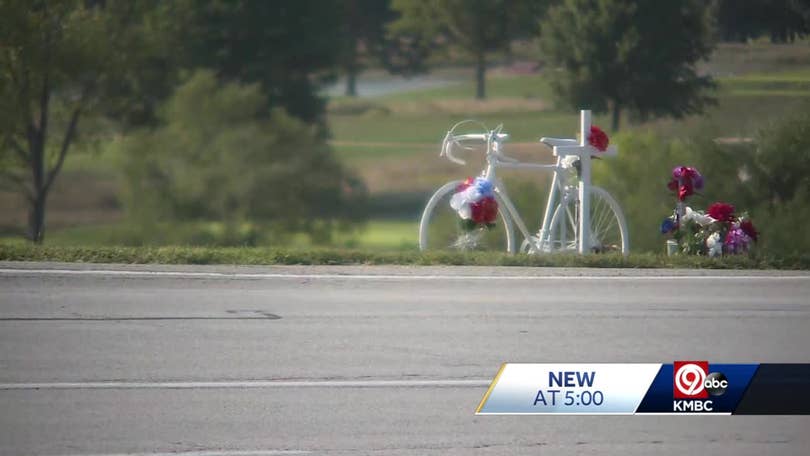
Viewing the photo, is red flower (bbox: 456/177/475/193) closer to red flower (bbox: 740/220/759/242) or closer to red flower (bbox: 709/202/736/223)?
red flower (bbox: 709/202/736/223)

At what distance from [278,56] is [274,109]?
2399 mm

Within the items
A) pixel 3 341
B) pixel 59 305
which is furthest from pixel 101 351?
pixel 59 305

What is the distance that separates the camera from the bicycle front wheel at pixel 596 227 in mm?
12789

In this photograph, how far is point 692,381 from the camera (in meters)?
6.06

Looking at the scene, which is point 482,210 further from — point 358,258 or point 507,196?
point 358,258

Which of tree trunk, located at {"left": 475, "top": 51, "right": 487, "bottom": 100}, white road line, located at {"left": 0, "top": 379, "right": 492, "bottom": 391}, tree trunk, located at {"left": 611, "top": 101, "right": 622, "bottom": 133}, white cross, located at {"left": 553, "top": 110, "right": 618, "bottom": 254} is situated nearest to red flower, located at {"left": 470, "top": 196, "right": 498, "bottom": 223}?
white cross, located at {"left": 553, "top": 110, "right": 618, "bottom": 254}

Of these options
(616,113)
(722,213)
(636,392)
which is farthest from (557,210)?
(616,113)

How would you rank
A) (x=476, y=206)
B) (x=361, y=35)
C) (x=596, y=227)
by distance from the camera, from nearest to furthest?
(x=476, y=206) → (x=596, y=227) → (x=361, y=35)

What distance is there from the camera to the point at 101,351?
7945 mm

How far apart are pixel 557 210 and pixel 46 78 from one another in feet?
68.8

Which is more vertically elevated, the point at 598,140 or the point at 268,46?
the point at 268,46

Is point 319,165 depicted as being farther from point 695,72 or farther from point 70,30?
point 695,72

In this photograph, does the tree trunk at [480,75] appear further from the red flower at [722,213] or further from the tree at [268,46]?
the red flower at [722,213]

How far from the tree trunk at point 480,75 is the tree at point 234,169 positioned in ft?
12.3
